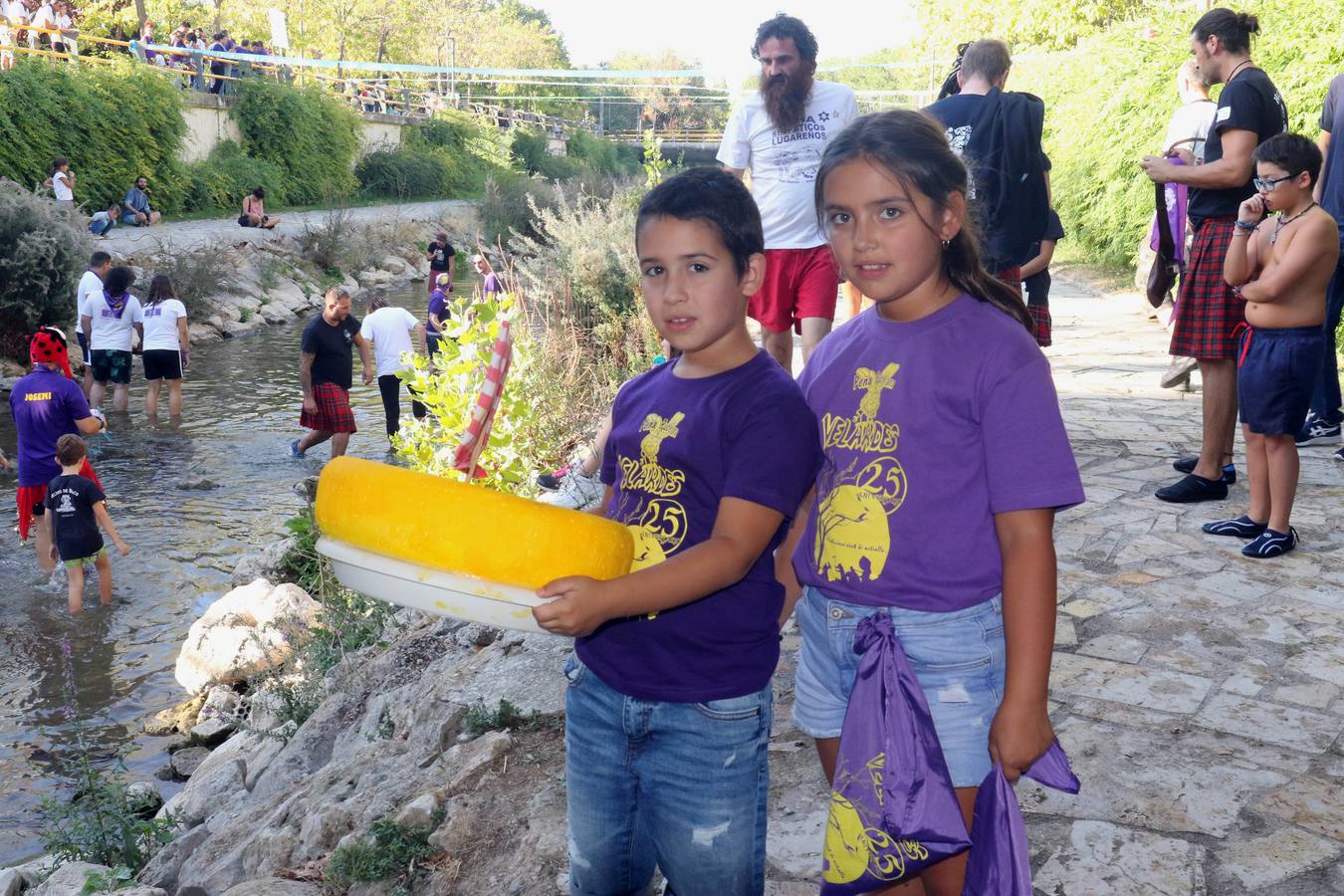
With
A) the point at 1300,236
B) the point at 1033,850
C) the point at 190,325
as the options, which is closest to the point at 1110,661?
the point at 1033,850

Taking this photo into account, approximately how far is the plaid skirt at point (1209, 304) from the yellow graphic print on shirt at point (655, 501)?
4.11m

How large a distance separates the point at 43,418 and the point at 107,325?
5.17 metres

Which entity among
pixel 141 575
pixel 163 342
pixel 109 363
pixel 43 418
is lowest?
pixel 141 575

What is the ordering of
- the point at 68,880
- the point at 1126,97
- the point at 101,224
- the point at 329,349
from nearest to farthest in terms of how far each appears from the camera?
the point at 68,880
the point at 329,349
the point at 1126,97
the point at 101,224

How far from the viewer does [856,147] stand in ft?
6.82

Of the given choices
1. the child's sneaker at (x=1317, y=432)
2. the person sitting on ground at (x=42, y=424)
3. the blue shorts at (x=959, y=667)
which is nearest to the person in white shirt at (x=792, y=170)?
the child's sneaker at (x=1317, y=432)

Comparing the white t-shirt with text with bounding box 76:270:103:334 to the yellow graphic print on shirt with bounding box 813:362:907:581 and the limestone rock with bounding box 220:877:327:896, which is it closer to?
the limestone rock with bounding box 220:877:327:896

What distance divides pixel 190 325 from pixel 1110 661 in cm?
1741

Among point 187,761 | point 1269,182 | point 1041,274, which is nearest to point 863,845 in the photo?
point 1269,182

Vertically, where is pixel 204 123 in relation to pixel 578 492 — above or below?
above

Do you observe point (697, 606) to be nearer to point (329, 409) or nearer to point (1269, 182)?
point (1269, 182)

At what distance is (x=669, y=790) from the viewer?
204 cm

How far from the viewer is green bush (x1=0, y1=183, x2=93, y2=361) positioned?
1543 cm

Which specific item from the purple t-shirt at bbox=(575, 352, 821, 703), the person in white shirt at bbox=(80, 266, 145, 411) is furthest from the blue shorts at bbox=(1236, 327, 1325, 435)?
the person in white shirt at bbox=(80, 266, 145, 411)
